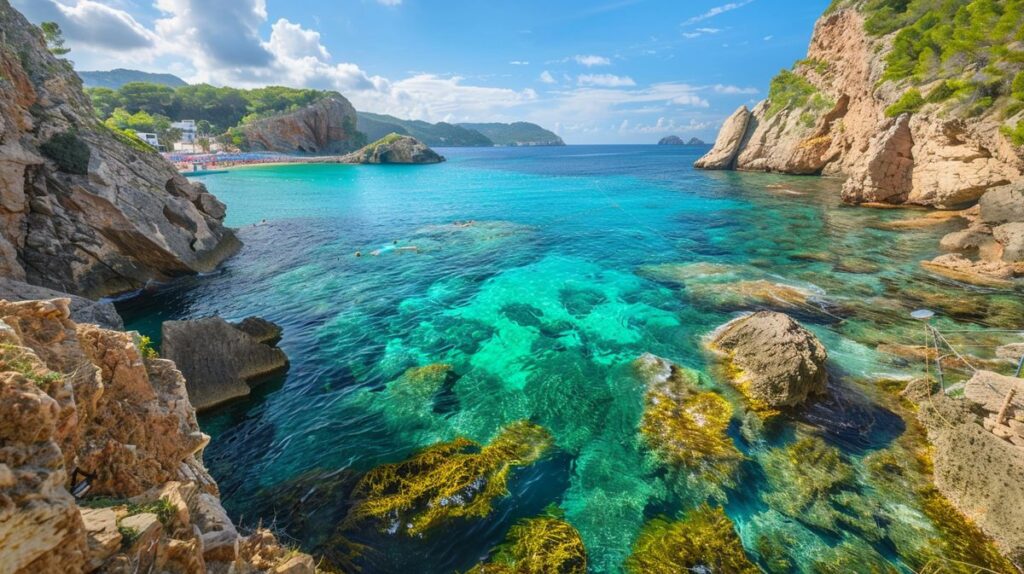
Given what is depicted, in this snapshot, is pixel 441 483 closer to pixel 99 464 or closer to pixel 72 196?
pixel 99 464

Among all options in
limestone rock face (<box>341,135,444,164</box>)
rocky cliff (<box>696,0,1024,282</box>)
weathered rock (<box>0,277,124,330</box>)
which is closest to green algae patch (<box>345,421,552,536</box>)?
weathered rock (<box>0,277,124,330</box>)

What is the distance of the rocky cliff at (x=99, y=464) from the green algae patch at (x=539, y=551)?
164 inches

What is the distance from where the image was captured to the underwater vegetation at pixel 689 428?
10.8 metres

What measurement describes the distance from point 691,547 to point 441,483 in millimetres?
6072

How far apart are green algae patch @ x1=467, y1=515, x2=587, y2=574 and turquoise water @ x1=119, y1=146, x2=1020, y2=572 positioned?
28 cm

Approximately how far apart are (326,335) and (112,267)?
14.3m

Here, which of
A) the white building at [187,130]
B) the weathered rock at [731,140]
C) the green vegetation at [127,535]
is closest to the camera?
the green vegetation at [127,535]

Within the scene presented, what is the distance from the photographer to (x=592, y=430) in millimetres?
12703

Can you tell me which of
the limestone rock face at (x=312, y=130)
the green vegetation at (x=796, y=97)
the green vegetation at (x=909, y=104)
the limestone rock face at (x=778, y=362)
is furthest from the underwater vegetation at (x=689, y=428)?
the limestone rock face at (x=312, y=130)

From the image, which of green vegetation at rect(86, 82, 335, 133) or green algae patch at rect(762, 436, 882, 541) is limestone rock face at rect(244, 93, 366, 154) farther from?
green algae patch at rect(762, 436, 882, 541)

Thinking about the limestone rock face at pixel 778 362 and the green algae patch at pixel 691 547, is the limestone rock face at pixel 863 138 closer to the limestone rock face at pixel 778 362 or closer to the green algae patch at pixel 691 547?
the limestone rock face at pixel 778 362

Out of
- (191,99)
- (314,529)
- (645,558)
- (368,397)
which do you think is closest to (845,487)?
(645,558)

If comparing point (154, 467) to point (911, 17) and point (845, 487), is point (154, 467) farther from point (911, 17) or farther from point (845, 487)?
point (911, 17)

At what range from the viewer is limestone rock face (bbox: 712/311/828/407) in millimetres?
12922
